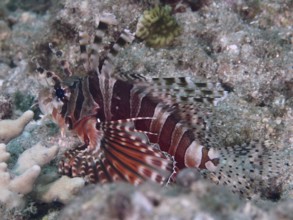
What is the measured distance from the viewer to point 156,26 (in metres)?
5.63

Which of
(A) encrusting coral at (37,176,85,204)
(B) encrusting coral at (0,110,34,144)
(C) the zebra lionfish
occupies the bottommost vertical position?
(A) encrusting coral at (37,176,85,204)

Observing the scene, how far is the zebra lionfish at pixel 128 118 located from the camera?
3773mm

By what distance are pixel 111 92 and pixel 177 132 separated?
0.94 metres

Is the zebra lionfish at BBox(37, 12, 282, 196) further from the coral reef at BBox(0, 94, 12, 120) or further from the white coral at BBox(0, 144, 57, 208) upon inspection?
the coral reef at BBox(0, 94, 12, 120)

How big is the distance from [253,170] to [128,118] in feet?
5.11

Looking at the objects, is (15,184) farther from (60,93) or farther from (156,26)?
(156,26)

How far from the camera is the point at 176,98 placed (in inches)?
161

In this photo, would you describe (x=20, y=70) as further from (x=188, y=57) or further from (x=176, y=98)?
(x=176, y=98)

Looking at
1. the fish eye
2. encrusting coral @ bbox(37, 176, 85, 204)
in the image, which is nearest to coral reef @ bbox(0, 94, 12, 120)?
the fish eye

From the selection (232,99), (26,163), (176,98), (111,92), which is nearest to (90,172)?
(26,163)

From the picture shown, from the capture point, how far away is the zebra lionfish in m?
3.77

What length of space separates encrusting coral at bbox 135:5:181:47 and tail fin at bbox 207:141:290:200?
234cm

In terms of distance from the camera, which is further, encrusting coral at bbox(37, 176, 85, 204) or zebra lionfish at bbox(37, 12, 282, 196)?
zebra lionfish at bbox(37, 12, 282, 196)

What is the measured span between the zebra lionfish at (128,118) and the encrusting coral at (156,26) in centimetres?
146
